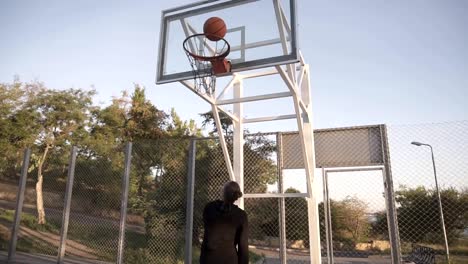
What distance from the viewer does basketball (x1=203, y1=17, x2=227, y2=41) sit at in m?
4.63

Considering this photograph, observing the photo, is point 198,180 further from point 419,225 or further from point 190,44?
point 419,225

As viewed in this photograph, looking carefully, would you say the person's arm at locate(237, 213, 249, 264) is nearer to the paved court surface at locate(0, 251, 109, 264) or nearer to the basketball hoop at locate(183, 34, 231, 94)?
the basketball hoop at locate(183, 34, 231, 94)

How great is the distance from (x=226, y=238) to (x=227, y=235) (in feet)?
0.08

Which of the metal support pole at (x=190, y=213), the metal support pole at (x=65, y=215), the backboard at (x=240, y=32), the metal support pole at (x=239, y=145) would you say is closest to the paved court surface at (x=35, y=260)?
the metal support pole at (x=65, y=215)

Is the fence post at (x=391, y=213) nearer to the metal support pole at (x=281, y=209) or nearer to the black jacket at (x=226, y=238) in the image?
the metal support pole at (x=281, y=209)

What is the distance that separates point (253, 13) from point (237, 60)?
797 mm

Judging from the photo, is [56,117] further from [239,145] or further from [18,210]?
[239,145]

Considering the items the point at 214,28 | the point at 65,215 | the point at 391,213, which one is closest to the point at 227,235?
the point at 214,28

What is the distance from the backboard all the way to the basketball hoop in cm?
12

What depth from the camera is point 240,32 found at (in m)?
4.91

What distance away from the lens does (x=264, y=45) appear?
15.4ft

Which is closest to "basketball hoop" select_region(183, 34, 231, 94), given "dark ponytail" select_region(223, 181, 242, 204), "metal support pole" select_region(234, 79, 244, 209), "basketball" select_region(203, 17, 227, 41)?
"basketball" select_region(203, 17, 227, 41)

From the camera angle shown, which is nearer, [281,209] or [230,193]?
[230,193]

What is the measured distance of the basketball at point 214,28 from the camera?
4.63 meters
